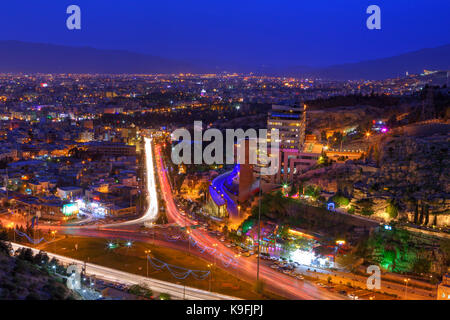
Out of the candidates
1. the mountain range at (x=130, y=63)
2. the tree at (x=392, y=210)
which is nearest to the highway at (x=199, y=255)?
the tree at (x=392, y=210)

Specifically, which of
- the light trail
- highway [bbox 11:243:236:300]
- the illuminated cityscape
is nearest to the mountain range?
the illuminated cityscape

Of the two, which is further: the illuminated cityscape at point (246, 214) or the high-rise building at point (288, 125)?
the high-rise building at point (288, 125)

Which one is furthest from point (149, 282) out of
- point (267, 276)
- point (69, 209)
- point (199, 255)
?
point (69, 209)

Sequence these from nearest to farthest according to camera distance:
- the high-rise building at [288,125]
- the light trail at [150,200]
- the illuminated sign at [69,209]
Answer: the light trail at [150,200]
the illuminated sign at [69,209]
the high-rise building at [288,125]

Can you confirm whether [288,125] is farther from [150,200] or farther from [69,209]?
[69,209]

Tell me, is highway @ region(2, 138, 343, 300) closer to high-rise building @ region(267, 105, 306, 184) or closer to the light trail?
the light trail

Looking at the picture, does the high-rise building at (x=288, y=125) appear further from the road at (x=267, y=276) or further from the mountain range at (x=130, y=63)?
the mountain range at (x=130, y=63)

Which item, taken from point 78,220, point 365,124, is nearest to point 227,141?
point 365,124

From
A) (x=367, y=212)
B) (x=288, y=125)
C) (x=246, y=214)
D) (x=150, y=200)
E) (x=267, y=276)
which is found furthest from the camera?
(x=288, y=125)

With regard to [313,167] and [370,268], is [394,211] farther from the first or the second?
[313,167]
